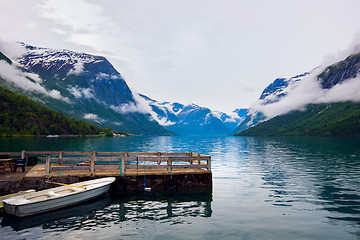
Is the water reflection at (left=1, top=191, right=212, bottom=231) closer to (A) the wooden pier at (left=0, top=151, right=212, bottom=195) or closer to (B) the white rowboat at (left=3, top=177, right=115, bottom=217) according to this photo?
(B) the white rowboat at (left=3, top=177, right=115, bottom=217)

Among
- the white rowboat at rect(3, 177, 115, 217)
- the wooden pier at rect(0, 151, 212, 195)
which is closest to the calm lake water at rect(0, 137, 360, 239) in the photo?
→ the white rowboat at rect(3, 177, 115, 217)

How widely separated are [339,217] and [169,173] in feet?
45.7

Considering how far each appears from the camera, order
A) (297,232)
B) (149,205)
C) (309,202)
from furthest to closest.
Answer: (309,202) < (149,205) < (297,232)

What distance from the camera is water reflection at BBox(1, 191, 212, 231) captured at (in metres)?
15.5

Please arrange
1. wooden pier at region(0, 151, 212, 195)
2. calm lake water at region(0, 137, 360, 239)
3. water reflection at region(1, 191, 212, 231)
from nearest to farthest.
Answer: calm lake water at region(0, 137, 360, 239) < water reflection at region(1, 191, 212, 231) < wooden pier at region(0, 151, 212, 195)

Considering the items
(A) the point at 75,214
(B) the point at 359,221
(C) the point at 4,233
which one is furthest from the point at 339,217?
(C) the point at 4,233

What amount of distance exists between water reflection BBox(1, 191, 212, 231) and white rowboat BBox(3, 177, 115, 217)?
1.41 feet

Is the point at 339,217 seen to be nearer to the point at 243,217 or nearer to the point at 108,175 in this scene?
the point at 243,217

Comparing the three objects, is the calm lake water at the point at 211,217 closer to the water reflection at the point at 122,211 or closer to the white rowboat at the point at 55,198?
the water reflection at the point at 122,211

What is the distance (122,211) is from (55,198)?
490 centimetres

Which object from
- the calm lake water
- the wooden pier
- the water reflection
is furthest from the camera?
the wooden pier


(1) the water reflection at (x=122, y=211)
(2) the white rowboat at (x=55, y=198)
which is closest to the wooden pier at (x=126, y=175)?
(1) the water reflection at (x=122, y=211)

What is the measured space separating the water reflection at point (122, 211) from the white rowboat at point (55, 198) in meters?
0.43

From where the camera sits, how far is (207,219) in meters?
17.0
